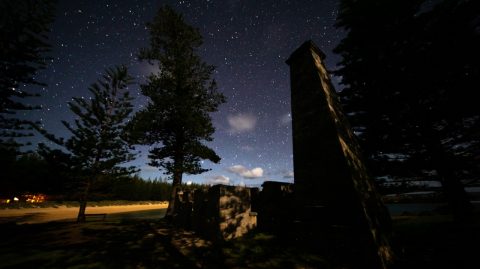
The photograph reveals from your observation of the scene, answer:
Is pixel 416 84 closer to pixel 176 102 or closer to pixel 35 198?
pixel 176 102

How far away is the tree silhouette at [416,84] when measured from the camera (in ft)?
24.0

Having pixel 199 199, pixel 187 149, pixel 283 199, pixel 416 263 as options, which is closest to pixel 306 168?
pixel 283 199

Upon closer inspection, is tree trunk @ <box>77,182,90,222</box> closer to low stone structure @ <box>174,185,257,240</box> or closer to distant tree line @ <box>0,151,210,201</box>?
distant tree line @ <box>0,151,210,201</box>

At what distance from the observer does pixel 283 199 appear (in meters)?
6.42

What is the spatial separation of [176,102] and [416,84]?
1334cm

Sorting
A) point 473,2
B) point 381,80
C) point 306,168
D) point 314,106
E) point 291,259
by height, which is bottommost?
point 291,259

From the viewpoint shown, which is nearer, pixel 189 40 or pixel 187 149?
pixel 187 149

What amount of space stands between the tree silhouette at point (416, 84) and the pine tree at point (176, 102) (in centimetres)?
1004

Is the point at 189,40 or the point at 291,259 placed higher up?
the point at 189,40

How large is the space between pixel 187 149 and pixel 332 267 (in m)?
12.4

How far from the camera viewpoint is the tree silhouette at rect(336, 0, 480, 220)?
7.30m

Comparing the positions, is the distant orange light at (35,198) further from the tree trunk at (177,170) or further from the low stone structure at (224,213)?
the low stone structure at (224,213)

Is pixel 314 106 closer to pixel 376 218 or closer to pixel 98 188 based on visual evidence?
pixel 376 218

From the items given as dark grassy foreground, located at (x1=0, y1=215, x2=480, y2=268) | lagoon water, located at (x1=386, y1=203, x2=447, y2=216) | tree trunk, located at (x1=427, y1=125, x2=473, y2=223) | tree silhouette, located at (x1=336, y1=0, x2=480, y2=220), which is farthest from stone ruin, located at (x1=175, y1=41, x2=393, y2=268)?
lagoon water, located at (x1=386, y1=203, x2=447, y2=216)
